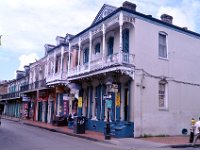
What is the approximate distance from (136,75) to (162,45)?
12.1 ft

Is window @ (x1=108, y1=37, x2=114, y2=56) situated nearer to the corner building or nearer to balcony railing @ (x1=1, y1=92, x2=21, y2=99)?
the corner building

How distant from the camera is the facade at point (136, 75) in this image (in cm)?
1989

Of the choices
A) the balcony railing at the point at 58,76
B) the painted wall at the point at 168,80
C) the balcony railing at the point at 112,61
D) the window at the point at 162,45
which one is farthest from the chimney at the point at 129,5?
the balcony railing at the point at 58,76

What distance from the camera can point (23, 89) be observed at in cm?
4419

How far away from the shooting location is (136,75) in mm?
20109

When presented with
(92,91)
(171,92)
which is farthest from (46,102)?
(171,92)

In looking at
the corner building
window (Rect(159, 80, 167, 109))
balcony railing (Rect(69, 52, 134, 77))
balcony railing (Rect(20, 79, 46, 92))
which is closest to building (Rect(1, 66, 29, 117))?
balcony railing (Rect(20, 79, 46, 92))

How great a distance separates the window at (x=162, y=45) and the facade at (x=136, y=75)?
0.21 ft

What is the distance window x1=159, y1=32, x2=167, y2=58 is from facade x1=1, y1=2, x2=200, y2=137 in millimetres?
65

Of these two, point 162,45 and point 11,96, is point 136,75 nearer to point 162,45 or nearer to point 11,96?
point 162,45

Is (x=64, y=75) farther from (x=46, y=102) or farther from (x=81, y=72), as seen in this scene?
(x=46, y=102)

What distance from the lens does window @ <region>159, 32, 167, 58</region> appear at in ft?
72.3

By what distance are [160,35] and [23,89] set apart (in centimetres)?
2742

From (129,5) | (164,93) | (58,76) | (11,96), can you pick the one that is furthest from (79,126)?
(11,96)
